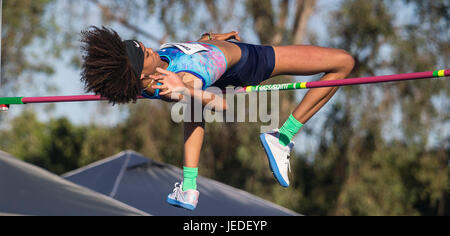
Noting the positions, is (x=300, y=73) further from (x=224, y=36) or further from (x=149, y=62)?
(x=149, y=62)

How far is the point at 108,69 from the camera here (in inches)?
121

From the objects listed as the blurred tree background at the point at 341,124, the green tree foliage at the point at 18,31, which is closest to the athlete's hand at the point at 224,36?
the blurred tree background at the point at 341,124

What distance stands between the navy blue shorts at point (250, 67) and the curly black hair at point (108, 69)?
535 millimetres

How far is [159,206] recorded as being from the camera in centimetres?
560

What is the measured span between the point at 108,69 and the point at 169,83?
33 centimetres

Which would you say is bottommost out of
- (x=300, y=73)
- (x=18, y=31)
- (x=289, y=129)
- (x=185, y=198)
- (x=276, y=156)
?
(x=185, y=198)

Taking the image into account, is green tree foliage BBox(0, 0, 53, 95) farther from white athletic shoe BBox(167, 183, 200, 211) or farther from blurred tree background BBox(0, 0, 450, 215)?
white athletic shoe BBox(167, 183, 200, 211)

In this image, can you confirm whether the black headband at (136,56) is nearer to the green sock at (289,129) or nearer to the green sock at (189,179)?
the green sock at (189,179)

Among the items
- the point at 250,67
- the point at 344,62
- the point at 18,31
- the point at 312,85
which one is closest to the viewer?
the point at 312,85

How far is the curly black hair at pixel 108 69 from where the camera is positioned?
3062 millimetres

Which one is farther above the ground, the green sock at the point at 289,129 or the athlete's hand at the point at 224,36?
the athlete's hand at the point at 224,36

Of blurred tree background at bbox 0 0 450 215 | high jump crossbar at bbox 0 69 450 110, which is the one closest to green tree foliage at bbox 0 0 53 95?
blurred tree background at bbox 0 0 450 215

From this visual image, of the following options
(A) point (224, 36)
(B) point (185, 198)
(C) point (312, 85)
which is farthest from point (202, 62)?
(B) point (185, 198)

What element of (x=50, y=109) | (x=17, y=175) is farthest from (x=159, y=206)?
(x=50, y=109)
